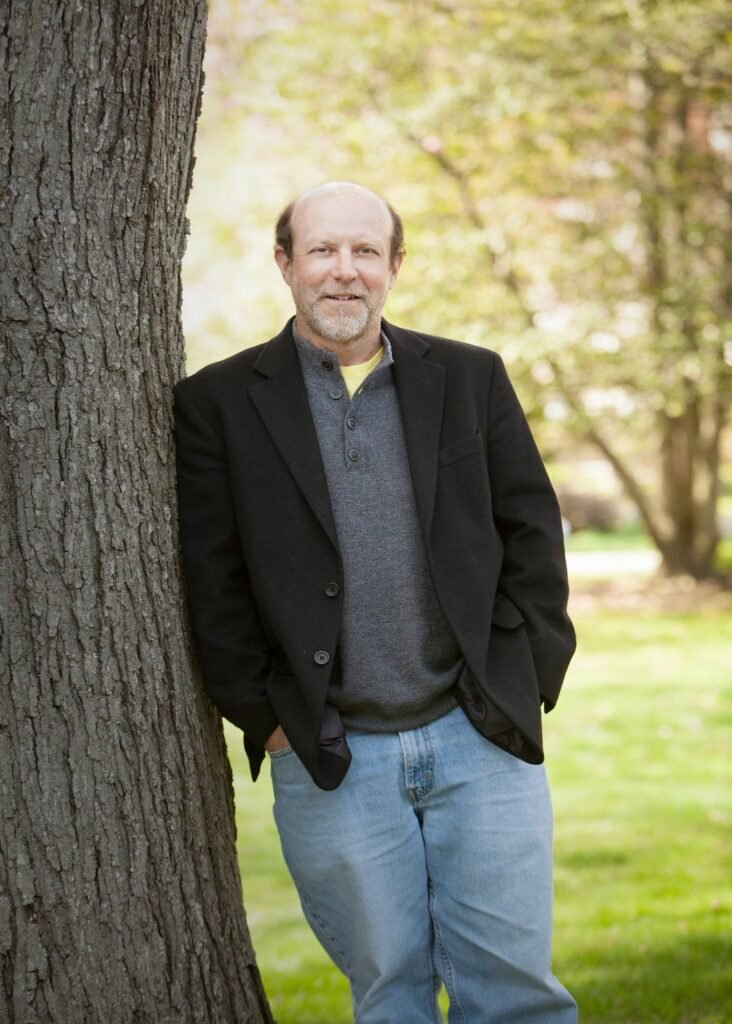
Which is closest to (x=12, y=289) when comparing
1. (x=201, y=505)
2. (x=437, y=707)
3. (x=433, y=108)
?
(x=201, y=505)

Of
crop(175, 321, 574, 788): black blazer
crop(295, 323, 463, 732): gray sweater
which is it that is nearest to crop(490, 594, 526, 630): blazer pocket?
crop(175, 321, 574, 788): black blazer

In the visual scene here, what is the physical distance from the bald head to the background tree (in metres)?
8.67

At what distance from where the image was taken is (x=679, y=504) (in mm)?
13992

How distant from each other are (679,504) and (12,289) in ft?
40.5

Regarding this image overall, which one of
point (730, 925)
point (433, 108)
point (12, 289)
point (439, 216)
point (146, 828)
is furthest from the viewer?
point (439, 216)

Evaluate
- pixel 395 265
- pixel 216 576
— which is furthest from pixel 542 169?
pixel 216 576

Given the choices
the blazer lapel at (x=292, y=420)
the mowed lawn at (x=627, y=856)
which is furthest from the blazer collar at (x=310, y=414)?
the mowed lawn at (x=627, y=856)

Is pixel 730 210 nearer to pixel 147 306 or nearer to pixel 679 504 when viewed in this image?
pixel 679 504

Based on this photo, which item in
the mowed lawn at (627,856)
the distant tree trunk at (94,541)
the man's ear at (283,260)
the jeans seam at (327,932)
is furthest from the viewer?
the mowed lawn at (627,856)

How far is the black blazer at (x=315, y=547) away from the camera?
272 cm

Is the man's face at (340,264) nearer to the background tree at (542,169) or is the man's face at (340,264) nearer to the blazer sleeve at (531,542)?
the blazer sleeve at (531,542)

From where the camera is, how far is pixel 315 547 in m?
2.75

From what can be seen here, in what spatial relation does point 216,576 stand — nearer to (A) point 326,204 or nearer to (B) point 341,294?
(B) point 341,294

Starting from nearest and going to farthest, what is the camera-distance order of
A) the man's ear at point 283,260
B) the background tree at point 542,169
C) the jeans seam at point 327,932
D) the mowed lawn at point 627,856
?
the jeans seam at point 327,932, the man's ear at point 283,260, the mowed lawn at point 627,856, the background tree at point 542,169
